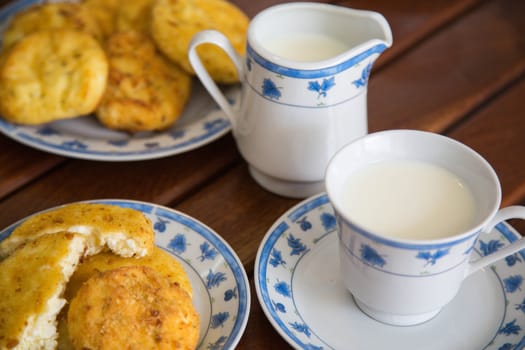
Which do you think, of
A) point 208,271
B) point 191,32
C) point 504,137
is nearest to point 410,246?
point 208,271

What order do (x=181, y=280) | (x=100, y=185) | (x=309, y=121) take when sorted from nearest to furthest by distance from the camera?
(x=181, y=280)
(x=309, y=121)
(x=100, y=185)

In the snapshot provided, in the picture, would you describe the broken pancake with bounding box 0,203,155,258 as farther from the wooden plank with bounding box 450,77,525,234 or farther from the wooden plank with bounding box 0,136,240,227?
the wooden plank with bounding box 450,77,525,234

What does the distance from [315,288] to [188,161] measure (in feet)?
1.23

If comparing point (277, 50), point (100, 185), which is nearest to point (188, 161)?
point (100, 185)

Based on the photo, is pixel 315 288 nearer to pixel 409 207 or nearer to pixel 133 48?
pixel 409 207

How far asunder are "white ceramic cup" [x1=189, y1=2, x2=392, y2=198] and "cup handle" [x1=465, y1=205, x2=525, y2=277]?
29 centimetres

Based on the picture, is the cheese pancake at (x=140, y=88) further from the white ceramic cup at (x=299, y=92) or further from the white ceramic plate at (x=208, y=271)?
the white ceramic plate at (x=208, y=271)

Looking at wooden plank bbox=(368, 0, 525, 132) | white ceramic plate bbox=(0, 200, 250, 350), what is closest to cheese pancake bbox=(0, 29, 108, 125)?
white ceramic plate bbox=(0, 200, 250, 350)

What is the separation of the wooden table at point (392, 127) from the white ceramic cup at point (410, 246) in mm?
151

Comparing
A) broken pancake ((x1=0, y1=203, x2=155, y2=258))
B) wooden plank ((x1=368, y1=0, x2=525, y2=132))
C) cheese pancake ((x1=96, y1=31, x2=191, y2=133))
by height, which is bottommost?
wooden plank ((x1=368, y1=0, x2=525, y2=132))

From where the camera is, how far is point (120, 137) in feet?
4.29

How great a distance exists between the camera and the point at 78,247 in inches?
35.5

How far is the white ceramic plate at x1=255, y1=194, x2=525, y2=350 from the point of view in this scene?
92 centimetres

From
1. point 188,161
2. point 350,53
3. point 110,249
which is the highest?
point 350,53
